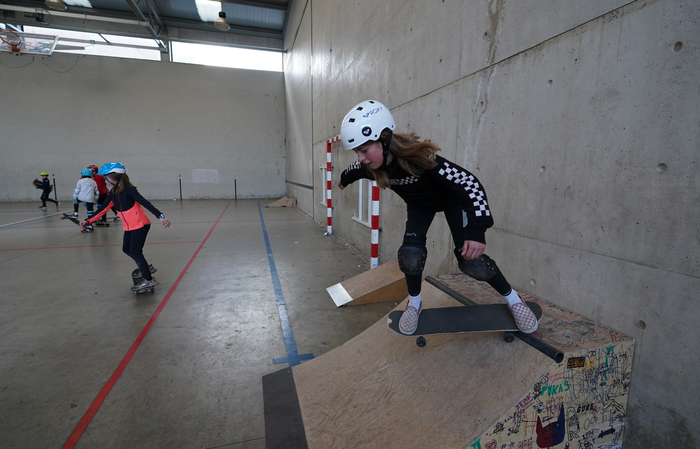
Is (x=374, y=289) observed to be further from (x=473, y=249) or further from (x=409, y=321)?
(x=473, y=249)

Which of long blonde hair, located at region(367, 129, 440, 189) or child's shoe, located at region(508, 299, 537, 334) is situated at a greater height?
long blonde hair, located at region(367, 129, 440, 189)

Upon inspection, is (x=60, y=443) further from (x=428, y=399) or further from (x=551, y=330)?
(x=551, y=330)

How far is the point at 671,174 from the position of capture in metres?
1.56

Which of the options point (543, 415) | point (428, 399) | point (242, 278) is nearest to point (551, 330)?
point (543, 415)

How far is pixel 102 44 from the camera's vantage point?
1545 centimetres

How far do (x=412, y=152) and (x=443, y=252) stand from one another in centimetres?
194

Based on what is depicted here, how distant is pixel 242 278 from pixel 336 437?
11.7 ft

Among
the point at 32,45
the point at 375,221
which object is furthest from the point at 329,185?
the point at 32,45

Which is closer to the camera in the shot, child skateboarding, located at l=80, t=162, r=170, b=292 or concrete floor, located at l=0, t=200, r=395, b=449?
concrete floor, located at l=0, t=200, r=395, b=449

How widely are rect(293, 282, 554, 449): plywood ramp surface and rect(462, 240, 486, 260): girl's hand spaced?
0.58 meters

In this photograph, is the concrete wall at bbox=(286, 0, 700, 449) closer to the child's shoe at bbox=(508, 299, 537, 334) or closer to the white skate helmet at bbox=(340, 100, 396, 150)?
the child's shoe at bbox=(508, 299, 537, 334)

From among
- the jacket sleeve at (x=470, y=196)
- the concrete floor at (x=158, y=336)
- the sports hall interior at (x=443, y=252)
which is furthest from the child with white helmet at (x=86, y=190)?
the jacket sleeve at (x=470, y=196)

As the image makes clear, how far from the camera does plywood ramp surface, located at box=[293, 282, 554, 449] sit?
1639 millimetres

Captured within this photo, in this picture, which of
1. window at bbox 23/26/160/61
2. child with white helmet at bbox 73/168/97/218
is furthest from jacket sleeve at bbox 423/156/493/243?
window at bbox 23/26/160/61
